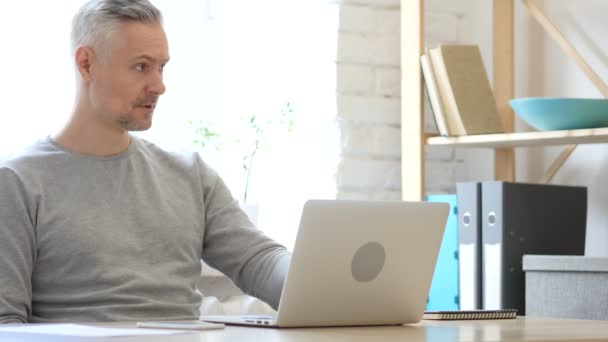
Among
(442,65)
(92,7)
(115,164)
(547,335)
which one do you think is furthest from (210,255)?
(442,65)

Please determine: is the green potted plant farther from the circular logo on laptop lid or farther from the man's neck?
the circular logo on laptop lid

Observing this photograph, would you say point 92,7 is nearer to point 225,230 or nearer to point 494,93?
point 225,230

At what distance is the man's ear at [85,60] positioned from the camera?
6.18 feet

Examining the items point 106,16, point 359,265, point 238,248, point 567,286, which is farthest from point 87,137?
point 567,286

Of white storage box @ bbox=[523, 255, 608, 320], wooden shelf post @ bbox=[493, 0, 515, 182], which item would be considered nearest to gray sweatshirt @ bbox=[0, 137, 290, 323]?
white storage box @ bbox=[523, 255, 608, 320]

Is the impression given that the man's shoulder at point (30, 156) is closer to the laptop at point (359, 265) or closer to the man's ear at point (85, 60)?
the man's ear at point (85, 60)

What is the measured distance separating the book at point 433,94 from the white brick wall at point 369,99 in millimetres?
171

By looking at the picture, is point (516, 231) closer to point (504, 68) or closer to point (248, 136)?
point (504, 68)

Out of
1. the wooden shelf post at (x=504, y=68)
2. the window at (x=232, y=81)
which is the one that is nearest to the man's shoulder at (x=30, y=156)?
the window at (x=232, y=81)

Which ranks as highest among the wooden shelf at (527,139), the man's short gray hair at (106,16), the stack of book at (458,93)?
the man's short gray hair at (106,16)

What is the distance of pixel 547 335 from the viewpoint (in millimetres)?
1297

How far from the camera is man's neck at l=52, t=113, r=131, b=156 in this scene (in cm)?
183

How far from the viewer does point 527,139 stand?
2.54 m

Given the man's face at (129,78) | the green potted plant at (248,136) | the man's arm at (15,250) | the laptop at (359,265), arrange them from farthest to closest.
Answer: the green potted plant at (248,136) < the man's face at (129,78) < the man's arm at (15,250) < the laptop at (359,265)
